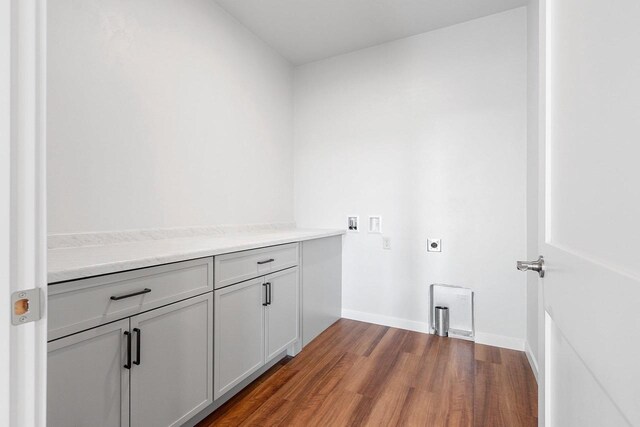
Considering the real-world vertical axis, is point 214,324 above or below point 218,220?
below

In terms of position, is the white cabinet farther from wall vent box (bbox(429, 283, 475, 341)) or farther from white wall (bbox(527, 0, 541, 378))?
white wall (bbox(527, 0, 541, 378))

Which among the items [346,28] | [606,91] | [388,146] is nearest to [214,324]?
[606,91]

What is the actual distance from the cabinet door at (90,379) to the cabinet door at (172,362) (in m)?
0.05

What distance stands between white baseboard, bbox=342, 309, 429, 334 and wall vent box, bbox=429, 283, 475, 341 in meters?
0.09

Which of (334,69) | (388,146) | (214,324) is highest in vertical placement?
(334,69)

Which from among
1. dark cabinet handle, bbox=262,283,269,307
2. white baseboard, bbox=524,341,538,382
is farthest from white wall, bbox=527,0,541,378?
dark cabinet handle, bbox=262,283,269,307

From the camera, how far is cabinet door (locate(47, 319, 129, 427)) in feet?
3.15

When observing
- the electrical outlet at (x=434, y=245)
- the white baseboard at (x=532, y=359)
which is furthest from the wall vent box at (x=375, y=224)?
the white baseboard at (x=532, y=359)

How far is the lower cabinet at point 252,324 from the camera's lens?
1.57 metres

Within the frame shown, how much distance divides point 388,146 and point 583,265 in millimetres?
2318

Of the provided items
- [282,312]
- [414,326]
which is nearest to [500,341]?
[414,326]

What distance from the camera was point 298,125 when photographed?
3180 millimetres
